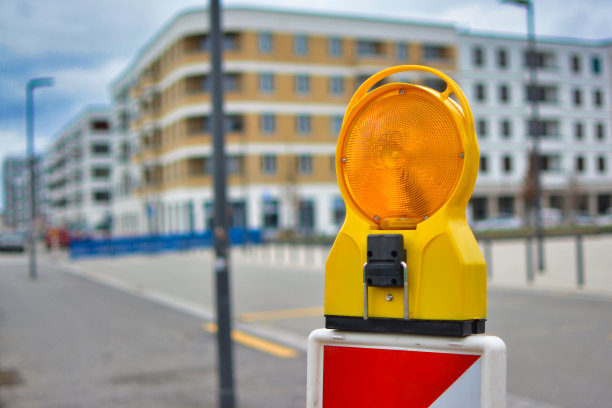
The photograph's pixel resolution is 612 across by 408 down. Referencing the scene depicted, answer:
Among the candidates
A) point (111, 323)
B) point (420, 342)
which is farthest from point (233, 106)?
point (420, 342)

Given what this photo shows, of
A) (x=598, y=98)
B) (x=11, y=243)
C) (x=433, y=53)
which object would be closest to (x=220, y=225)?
(x=598, y=98)

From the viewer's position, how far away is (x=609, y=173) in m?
5.52

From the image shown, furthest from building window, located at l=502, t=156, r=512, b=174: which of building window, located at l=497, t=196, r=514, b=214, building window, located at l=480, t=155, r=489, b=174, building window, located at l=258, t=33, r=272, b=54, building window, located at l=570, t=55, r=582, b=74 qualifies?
building window, located at l=570, t=55, r=582, b=74

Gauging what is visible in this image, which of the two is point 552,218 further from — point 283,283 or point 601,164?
point 601,164

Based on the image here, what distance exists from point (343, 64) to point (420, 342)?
4848 cm

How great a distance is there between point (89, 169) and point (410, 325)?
9054cm

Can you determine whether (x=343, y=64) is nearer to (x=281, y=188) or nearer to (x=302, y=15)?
(x=302, y=15)

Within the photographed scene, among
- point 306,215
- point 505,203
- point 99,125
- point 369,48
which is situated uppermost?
point 99,125

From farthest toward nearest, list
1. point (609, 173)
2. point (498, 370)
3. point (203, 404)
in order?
point (203, 404)
point (609, 173)
point (498, 370)

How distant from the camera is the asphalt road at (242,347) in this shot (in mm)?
6844

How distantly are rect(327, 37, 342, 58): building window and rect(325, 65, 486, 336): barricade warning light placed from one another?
47.8 meters

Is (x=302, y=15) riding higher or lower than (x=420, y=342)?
higher

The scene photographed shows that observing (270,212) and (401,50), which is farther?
(270,212)

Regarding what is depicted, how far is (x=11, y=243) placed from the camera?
152 ft
